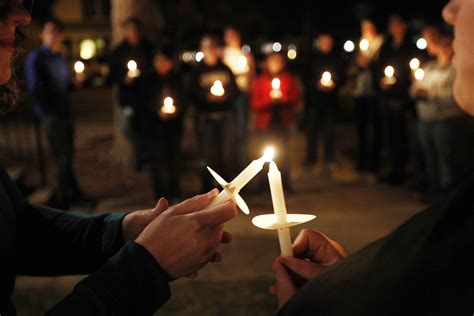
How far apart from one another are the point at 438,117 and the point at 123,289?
6.25 metres

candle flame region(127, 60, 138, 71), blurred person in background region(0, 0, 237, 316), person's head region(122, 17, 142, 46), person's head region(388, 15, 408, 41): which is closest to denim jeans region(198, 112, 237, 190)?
candle flame region(127, 60, 138, 71)

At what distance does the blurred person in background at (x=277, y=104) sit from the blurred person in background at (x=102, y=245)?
18.6ft

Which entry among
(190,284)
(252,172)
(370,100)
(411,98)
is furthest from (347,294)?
(370,100)

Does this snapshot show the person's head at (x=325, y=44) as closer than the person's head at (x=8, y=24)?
No

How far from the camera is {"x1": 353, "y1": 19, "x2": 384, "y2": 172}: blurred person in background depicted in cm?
860

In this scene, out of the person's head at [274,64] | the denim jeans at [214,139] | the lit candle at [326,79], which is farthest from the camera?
the lit candle at [326,79]

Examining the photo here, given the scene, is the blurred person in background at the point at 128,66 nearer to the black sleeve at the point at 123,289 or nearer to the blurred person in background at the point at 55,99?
the blurred person in background at the point at 55,99

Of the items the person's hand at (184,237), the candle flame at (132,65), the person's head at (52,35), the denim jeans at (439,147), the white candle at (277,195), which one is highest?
the person's head at (52,35)

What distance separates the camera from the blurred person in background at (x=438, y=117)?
681 centimetres

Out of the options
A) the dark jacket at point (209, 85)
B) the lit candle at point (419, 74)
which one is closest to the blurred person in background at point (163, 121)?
the dark jacket at point (209, 85)

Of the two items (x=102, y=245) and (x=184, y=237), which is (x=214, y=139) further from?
(x=184, y=237)

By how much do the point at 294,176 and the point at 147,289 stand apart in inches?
293

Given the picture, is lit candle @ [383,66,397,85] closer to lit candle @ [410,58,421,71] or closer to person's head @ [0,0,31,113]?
lit candle @ [410,58,421,71]

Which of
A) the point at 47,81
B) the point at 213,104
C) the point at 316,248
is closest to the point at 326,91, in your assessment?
the point at 213,104
